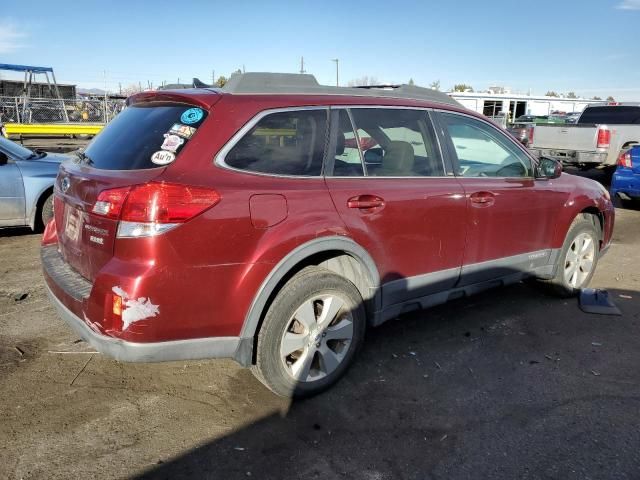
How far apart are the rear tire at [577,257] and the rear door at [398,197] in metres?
1.53

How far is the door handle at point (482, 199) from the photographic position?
3.96m

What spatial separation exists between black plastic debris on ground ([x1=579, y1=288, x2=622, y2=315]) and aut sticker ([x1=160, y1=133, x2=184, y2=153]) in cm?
390

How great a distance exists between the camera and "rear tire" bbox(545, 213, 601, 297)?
4.93 meters

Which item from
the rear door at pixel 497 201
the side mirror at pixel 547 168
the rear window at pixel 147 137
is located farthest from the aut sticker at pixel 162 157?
the side mirror at pixel 547 168

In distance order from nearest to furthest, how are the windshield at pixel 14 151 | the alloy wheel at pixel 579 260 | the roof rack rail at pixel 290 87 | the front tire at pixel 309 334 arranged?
the front tire at pixel 309 334, the roof rack rail at pixel 290 87, the alloy wheel at pixel 579 260, the windshield at pixel 14 151

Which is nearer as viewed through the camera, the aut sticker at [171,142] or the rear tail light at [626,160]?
the aut sticker at [171,142]

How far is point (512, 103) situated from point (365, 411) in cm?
4171

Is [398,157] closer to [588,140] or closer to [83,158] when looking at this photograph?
[83,158]

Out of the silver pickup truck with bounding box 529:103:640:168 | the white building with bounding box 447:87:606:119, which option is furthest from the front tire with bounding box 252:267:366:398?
the white building with bounding box 447:87:606:119

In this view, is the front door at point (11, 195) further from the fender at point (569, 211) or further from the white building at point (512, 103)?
A: the white building at point (512, 103)

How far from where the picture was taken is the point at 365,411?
10.5 ft

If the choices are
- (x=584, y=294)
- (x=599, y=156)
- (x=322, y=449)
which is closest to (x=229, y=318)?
(x=322, y=449)

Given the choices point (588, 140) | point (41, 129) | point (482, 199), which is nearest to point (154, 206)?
point (482, 199)

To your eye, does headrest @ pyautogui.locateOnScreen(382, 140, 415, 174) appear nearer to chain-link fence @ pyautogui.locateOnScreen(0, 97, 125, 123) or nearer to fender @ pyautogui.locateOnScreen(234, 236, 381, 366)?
fender @ pyautogui.locateOnScreen(234, 236, 381, 366)
